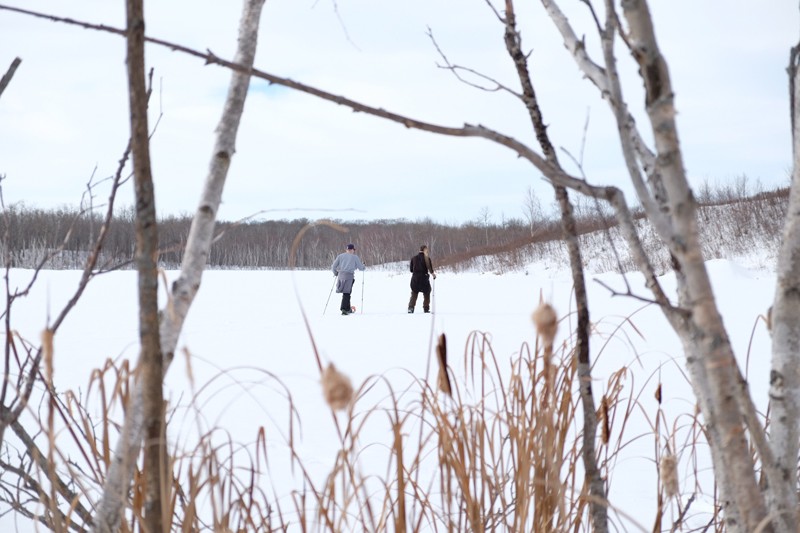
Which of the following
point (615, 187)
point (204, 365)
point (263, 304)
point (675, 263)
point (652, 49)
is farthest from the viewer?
point (263, 304)

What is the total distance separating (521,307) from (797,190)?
473 inches

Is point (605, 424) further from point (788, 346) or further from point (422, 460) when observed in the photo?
point (788, 346)

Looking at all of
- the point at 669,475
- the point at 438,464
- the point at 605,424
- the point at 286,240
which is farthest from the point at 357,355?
the point at 286,240

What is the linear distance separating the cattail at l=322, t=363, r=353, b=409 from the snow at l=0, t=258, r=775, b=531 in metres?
0.03

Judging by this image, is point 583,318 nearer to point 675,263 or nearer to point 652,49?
point 675,263

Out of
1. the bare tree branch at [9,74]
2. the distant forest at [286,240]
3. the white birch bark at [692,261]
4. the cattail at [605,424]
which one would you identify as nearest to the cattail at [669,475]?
the white birch bark at [692,261]

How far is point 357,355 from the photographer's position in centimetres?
687

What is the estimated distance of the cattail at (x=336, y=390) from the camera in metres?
0.88

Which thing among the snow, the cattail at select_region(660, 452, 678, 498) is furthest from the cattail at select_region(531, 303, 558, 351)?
the cattail at select_region(660, 452, 678, 498)

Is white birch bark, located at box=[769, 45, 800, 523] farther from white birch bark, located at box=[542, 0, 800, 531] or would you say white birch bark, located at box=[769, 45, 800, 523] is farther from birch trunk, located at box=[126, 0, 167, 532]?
birch trunk, located at box=[126, 0, 167, 532]

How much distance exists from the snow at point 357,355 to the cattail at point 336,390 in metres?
0.03

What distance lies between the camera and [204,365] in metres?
6.44

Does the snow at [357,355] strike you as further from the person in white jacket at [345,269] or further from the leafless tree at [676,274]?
the person in white jacket at [345,269]

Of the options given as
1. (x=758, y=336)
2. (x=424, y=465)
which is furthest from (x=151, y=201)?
(x=758, y=336)
